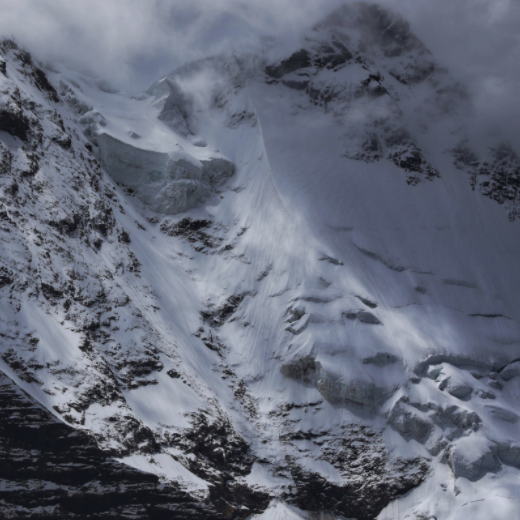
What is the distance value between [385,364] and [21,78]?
178 ft

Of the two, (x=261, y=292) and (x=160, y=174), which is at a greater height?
(x=160, y=174)

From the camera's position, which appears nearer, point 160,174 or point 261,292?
point 261,292

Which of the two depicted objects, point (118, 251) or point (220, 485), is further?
point (118, 251)

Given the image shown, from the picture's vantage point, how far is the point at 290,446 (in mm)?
71875

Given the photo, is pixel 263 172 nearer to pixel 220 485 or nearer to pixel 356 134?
pixel 356 134

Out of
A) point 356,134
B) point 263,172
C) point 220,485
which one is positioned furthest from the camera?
point 356,134

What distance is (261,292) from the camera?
8562cm

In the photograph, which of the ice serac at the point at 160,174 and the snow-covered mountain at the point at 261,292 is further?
the ice serac at the point at 160,174

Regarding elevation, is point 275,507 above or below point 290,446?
below

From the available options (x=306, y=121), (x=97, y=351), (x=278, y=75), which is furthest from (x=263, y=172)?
(x=97, y=351)

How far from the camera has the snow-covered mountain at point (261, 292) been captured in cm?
6269

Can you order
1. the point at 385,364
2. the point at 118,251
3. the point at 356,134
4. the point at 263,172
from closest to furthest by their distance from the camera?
1. the point at 385,364
2. the point at 118,251
3. the point at 263,172
4. the point at 356,134

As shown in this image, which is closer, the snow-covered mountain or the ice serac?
the snow-covered mountain

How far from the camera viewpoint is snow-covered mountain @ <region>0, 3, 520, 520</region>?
2468 inches
